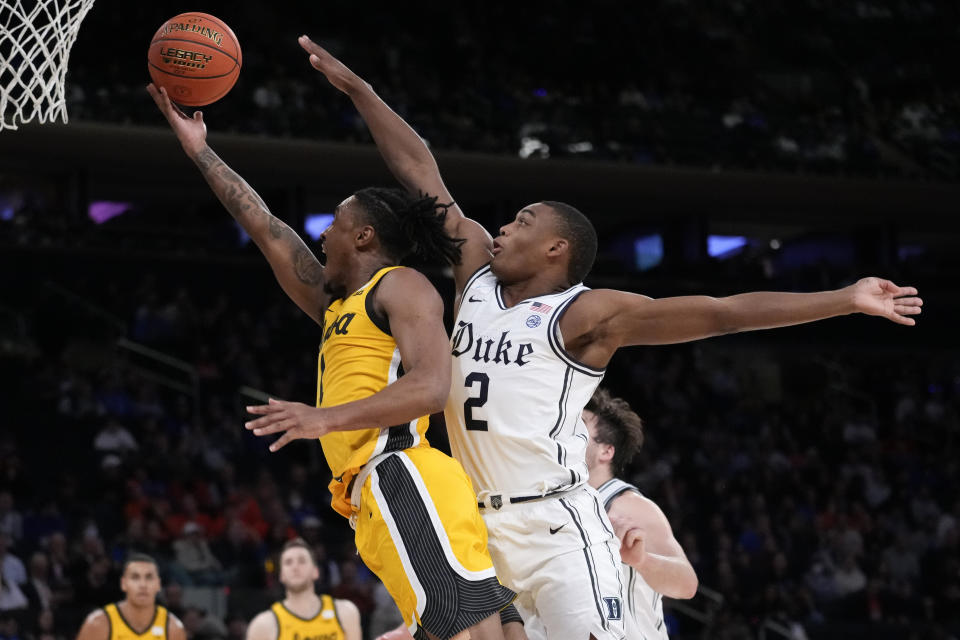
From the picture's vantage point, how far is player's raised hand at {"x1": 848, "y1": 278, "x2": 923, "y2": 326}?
3.55 m

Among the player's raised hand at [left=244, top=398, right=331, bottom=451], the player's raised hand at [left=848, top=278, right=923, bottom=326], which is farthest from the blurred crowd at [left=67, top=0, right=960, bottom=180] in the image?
the player's raised hand at [left=848, top=278, right=923, bottom=326]

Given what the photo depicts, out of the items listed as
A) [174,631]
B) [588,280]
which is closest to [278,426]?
[174,631]

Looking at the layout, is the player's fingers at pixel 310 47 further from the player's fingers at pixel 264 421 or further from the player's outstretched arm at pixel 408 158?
the player's fingers at pixel 264 421

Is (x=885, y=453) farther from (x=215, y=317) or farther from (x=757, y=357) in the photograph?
(x=215, y=317)

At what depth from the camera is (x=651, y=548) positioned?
468 centimetres

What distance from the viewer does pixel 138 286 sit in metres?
15.5

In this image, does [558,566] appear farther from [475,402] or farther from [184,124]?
[184,124]

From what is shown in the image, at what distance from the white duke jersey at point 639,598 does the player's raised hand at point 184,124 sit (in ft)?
6.33

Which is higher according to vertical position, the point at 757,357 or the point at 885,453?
the point at 757,357

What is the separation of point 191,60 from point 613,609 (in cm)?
232

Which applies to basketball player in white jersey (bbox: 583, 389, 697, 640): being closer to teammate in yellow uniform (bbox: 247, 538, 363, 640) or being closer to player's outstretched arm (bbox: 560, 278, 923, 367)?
player's outstretched arm (bbox: 560, 278, 923, 367)

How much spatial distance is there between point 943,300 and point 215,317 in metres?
11.4

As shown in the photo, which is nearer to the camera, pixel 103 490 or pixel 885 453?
pixel 103 490

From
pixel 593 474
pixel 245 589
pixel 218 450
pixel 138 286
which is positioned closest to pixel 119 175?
pixel 138 286
